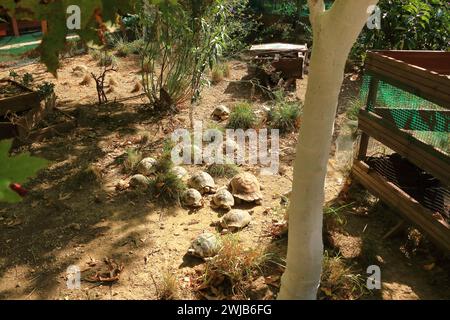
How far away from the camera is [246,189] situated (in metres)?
4.01

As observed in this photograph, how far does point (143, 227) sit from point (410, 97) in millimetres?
2408

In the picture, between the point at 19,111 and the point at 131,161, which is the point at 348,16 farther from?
the point at 19,111

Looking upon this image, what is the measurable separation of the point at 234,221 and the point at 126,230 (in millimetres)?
902

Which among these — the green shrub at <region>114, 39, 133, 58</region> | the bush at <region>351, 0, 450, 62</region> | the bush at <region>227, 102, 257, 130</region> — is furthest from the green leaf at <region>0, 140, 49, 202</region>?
the green shrub at <region>114, 39, 133, 58</region>

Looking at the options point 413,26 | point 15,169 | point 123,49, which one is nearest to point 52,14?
point 15,169

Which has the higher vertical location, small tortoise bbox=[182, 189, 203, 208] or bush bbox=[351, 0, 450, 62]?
bush bbox=[351, 0, 450, 62]

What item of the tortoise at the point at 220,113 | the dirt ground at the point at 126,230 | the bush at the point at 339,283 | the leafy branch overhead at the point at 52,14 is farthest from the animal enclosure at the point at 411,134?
the leafy branch overhead at the point at 52,14

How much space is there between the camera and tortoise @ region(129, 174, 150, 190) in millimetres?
4160

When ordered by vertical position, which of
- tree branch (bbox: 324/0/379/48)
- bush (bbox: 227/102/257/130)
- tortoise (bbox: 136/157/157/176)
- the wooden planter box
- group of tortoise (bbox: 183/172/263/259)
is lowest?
group of tortoise (bbox: 183/172/263/259)

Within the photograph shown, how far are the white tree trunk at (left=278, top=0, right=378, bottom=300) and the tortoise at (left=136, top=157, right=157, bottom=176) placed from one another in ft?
7.57

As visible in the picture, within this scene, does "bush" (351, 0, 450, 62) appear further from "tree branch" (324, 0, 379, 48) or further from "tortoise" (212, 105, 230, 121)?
"tree branch" (324, 0, 379, 48)

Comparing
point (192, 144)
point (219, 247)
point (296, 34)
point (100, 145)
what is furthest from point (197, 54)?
point (296, 34)
